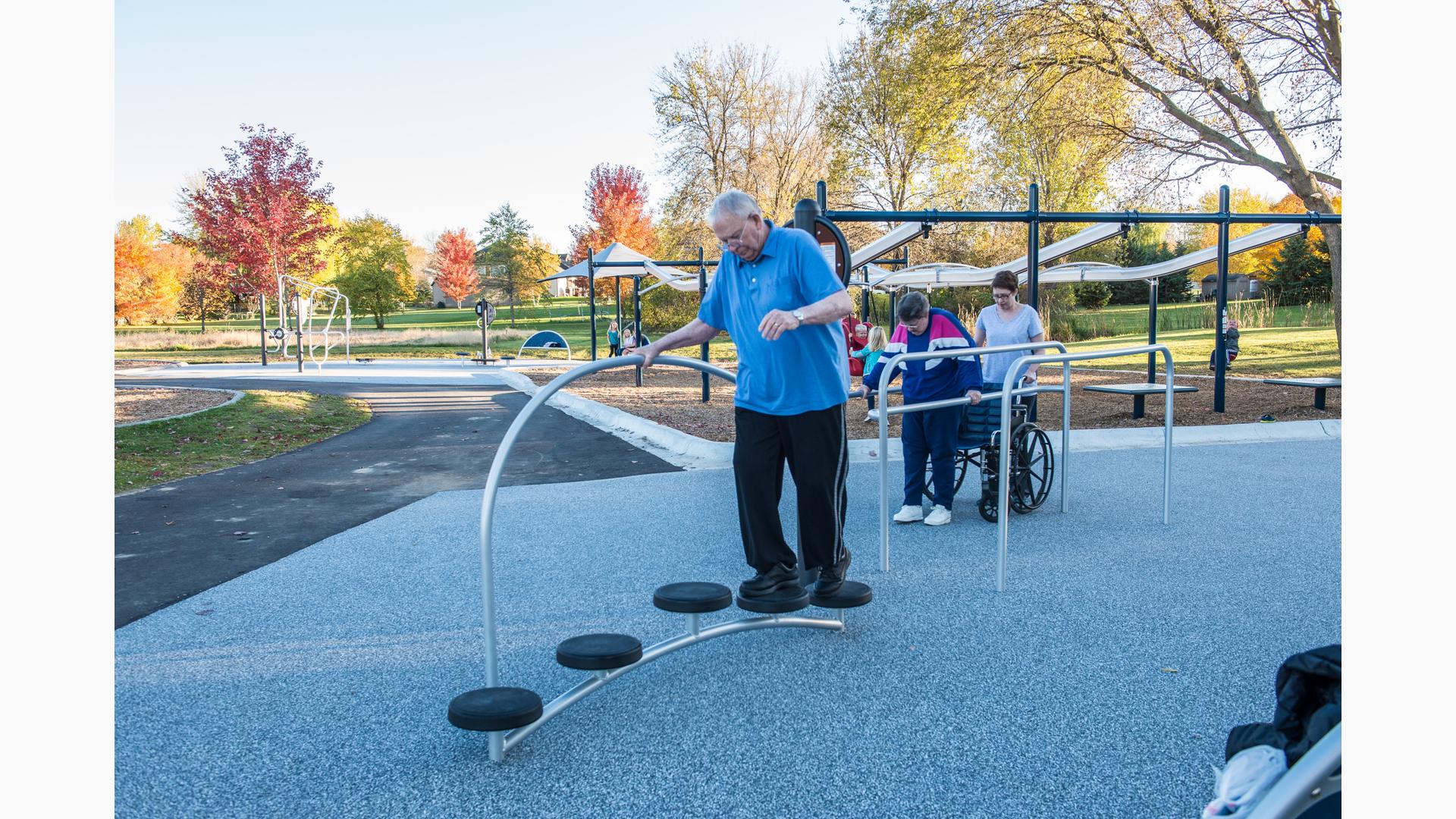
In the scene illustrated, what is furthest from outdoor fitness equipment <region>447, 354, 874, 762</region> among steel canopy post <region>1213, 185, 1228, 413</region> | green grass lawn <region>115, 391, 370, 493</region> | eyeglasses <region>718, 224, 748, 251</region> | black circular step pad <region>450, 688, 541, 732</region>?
steel canopy post <region>1213, 185, 1228, 413</region>

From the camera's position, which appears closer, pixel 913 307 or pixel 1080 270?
pixel 913 307

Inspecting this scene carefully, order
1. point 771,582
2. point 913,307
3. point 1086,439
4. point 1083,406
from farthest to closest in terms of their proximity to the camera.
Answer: point 1083,406 < point 1086,439 < point 913,307 < point 771,582

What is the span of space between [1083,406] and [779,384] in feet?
35.7

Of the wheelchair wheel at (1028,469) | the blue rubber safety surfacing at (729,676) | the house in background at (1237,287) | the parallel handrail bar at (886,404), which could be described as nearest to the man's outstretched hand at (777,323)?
the blue rubber safety surfacing at (729,676)

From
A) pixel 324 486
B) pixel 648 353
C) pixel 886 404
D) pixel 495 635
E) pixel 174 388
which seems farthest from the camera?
pixel 174 388

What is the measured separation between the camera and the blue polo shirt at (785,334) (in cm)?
390

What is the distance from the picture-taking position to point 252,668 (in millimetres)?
3982

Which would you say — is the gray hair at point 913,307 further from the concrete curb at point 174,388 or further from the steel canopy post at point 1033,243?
the concrete curb at point 174,388

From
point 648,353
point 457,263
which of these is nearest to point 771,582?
point 648,353

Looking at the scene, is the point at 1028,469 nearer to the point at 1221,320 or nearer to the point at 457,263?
the point at 1221,320

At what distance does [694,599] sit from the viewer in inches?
151

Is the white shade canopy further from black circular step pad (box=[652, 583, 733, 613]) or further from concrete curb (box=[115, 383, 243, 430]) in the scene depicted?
black circular step pad (box=[652, 583, 733, 613])

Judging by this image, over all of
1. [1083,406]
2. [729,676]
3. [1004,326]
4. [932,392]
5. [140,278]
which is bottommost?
[729,676]

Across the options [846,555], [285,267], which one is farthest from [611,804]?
[285,267]
